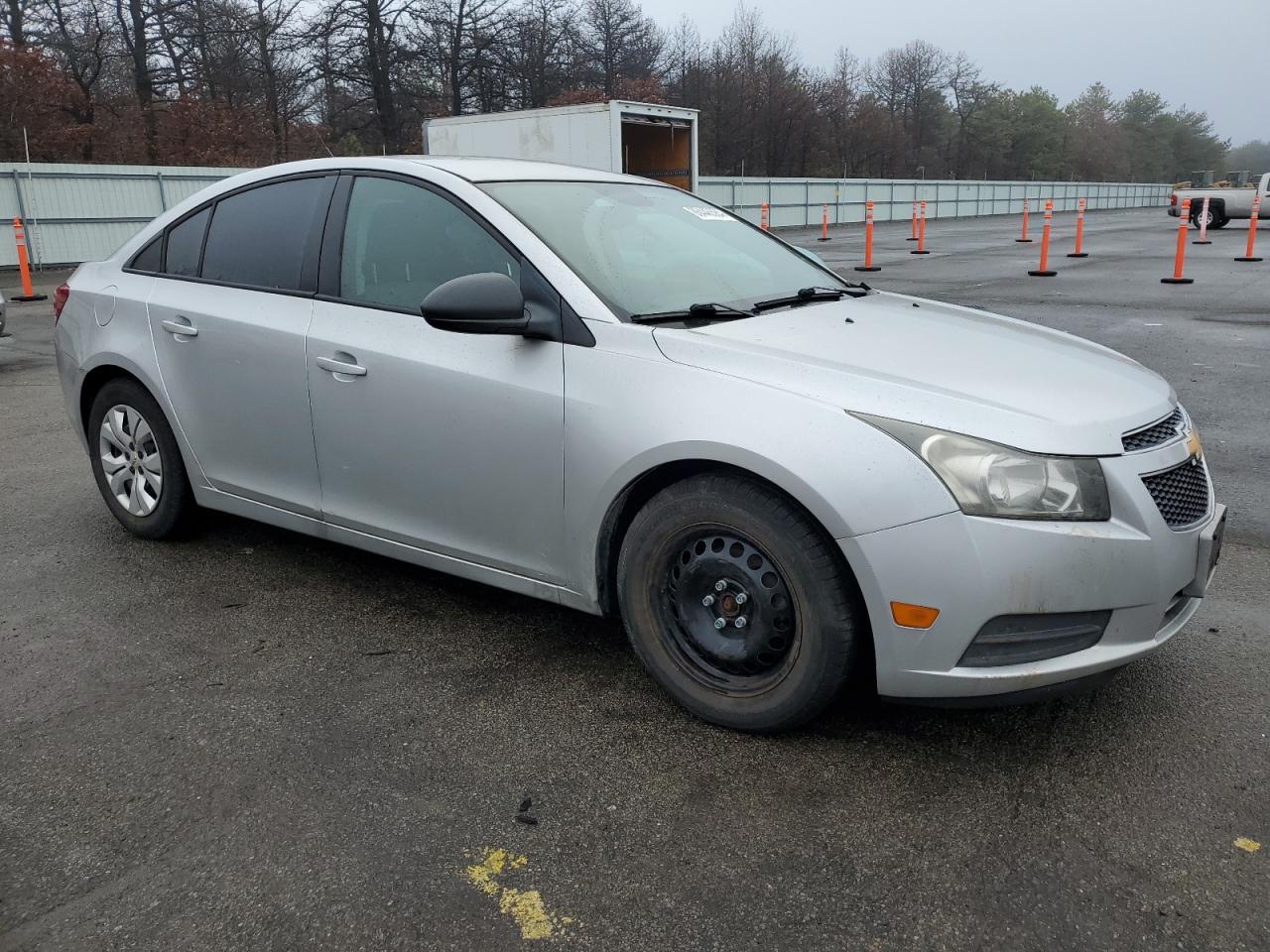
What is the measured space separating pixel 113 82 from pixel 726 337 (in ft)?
121

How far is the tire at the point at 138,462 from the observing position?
173 inches

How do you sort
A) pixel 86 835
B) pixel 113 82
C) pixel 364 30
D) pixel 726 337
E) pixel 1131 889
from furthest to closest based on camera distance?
1. pixel 364 30
2. pixel 113 82
3. pixel 726 337
4. pixel 86 835
5. pixel 1131 889

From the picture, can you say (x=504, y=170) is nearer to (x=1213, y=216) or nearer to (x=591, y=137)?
(x=591, y=137)

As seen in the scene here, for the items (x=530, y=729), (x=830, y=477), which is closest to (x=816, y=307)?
(x=830, y=477)

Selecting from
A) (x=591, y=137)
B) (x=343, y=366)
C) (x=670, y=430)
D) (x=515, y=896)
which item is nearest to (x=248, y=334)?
(x=343, y=366)

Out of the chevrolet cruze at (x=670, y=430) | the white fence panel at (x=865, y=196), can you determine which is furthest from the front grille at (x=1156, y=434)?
the white fence panel at (x=865, y=196)

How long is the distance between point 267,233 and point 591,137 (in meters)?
12.3

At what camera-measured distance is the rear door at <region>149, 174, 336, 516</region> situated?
12.6 feet

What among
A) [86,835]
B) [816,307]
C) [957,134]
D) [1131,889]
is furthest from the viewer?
[957,134]

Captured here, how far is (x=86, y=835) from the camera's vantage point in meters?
2.55

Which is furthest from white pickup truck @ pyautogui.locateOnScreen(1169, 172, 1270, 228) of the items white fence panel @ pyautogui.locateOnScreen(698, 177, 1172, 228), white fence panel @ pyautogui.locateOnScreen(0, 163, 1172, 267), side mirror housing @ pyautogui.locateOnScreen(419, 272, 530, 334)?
side mirror housing @ pyautogui.locateOnScreen(419, 272, 530, 334)

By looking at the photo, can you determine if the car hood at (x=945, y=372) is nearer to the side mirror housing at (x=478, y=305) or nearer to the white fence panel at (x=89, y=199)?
the side mirror housing at (x=478, y=305)

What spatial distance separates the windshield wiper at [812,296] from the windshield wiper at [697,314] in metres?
0.17

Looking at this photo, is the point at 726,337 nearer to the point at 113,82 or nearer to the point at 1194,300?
the point at 1194,300
